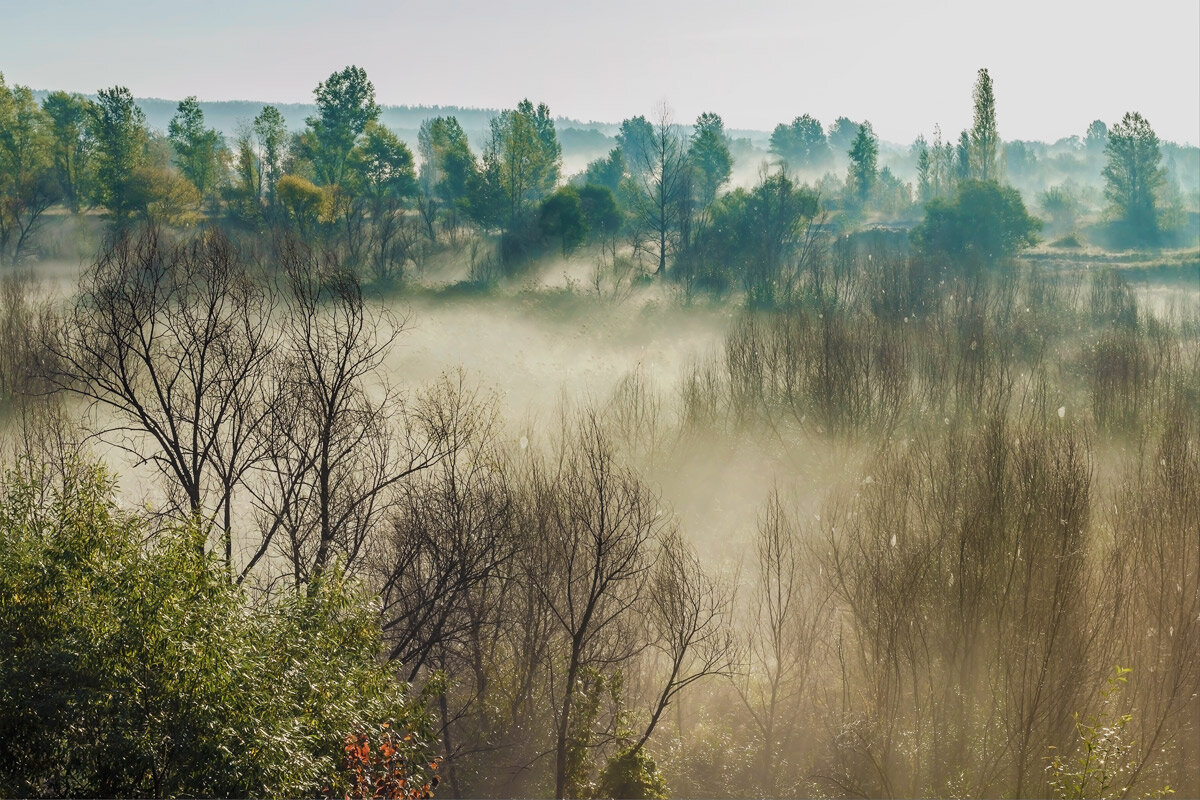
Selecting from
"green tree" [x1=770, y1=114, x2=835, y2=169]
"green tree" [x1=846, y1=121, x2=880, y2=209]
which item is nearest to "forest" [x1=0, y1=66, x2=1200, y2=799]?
"green tree" [x1=846, y1=121, x2=880, y2=209]

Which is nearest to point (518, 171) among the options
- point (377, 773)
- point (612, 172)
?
point (612, 172)

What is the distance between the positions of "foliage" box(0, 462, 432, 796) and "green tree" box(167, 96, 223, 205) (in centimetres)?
6092

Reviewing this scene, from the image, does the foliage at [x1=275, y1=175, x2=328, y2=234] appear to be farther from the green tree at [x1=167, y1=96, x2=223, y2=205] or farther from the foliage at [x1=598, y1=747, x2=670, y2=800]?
the foliage at [x1=598, y1=747, x2=670, y2=800]

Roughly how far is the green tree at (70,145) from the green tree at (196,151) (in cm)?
590

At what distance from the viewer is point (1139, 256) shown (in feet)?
232

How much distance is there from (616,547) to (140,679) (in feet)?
35.6

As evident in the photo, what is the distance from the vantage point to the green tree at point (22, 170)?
2203 inches

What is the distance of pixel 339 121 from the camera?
7469 centimetres

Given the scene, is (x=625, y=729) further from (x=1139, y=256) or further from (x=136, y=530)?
(x=1139, y=256)

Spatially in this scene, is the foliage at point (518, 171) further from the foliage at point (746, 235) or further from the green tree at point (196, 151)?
the green tree at point (196, 151)

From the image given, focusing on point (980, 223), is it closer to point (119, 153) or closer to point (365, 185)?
point (365, 185)

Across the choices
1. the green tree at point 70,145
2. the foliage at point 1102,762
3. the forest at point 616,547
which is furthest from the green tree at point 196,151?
the foliage at point 1102,762

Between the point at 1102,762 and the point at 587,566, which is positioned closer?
the point at 1102,762

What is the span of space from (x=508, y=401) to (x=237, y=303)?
22.6 metres
